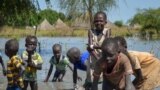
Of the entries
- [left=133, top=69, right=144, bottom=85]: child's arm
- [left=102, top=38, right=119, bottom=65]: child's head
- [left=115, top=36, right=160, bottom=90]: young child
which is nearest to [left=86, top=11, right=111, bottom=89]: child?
[left=115, top=36, right=160, bottom=90]: young child

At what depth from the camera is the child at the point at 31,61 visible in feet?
28.9

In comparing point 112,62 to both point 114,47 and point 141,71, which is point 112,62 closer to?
point 114,47

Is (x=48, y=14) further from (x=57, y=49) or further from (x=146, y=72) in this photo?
(x=146, y=72)

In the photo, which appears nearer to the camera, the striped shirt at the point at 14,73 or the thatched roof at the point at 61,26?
the striped shirt at the point at 14,73

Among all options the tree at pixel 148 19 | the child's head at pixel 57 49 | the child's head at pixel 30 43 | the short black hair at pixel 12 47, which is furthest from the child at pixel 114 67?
the tree at pixel 148 19

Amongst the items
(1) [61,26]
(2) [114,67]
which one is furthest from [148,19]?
(2) [114,67]

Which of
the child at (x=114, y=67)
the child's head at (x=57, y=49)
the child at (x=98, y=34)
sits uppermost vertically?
the child at (x=98, y=34)

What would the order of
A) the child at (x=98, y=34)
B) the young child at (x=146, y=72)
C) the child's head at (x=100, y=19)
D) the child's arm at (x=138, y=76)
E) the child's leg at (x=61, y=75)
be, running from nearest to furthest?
the child's arm at (x=138, y=76)
the young child at (x=146, y=72)
the child's head at (x=100, y=19)
the child at (x=98, y=34)
the child's leg at (x=61, y=75)

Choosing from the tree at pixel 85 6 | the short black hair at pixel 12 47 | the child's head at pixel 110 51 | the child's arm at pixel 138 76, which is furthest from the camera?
the tree at pixel 85 6

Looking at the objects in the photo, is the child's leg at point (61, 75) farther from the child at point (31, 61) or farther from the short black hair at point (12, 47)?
the short black hair at point (12, 47)

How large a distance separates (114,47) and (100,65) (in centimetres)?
27

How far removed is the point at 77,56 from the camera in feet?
31.3

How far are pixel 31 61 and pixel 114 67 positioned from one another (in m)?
3.59

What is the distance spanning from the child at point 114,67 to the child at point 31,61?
3.01m
